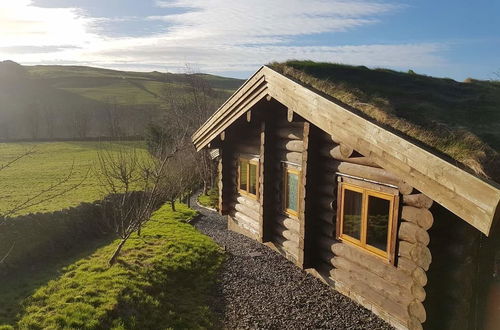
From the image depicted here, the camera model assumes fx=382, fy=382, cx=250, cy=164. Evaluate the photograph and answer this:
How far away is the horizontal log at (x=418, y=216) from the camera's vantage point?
6.00m

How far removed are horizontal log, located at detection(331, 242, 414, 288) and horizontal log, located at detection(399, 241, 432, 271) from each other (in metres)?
0.40

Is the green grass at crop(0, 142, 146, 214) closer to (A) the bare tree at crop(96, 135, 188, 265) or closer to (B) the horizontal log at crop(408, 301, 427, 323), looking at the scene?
(A) the bare tree at crop(96, 135, 188, 265)

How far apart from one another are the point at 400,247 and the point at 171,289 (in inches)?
264

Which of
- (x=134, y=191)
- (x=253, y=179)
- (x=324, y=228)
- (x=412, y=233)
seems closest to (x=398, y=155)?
(x=412, y=233)

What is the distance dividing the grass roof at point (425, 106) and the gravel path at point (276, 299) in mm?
3770

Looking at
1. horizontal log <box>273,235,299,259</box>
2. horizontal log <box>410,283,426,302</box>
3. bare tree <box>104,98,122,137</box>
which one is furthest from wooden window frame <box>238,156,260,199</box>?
horizontal log <box>410,283,426,302</box>

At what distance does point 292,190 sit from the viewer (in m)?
10.1

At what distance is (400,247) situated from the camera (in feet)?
22.1

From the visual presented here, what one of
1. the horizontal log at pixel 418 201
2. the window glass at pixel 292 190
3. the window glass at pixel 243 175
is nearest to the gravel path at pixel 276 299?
the window glass at pixel 292 190

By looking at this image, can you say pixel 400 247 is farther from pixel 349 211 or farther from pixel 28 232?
pixel 28 232

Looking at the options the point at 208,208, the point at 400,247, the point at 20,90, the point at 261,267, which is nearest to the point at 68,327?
the point at 261,267

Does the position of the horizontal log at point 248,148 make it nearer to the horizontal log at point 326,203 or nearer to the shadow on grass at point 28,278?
the horizontal log at point 326,203

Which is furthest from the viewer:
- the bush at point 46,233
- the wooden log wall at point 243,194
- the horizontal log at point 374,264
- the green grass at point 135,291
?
the bush at point 46,233

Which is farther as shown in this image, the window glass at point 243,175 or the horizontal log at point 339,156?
the window glass at point 243,175
